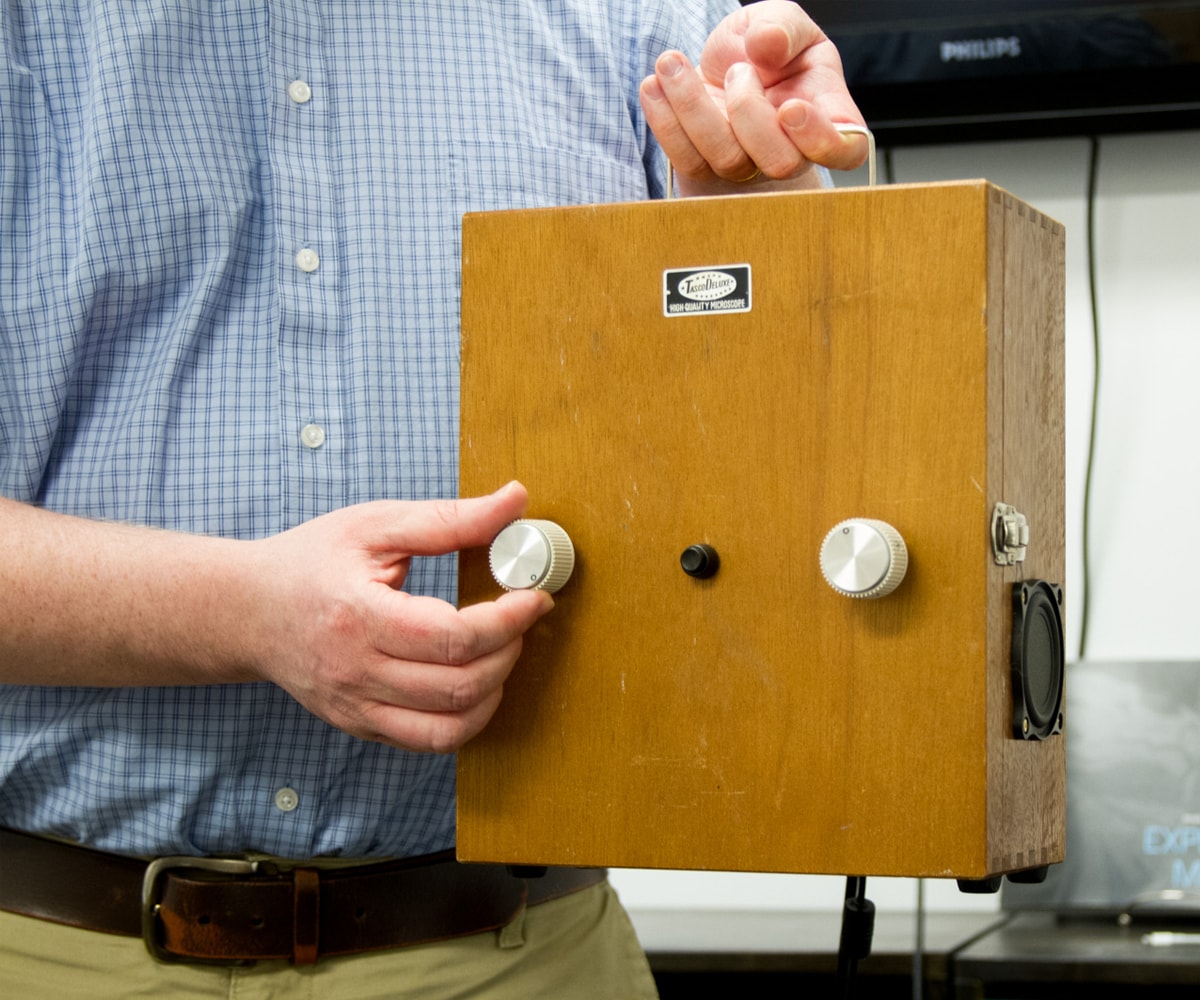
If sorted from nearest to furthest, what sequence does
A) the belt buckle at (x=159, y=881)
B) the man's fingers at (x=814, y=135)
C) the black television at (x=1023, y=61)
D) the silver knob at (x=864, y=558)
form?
the silver knob at (x=864, y=558)
the man's fingers at (x=814, y=135)
the belt buckle at (x=159, y=881)
the black television at (x=1023, y=61)

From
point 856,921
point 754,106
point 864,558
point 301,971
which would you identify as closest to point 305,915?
point 301,971

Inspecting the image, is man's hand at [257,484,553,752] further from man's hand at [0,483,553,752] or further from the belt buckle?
the belt buckle

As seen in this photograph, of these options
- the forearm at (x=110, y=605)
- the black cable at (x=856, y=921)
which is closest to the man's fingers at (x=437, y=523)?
the forearm at (x=110, y=605)

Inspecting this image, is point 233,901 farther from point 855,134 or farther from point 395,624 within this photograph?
point 855,134

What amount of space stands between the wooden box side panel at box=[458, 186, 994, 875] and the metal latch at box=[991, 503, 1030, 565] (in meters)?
0.02

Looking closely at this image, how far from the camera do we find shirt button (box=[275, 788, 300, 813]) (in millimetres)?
921

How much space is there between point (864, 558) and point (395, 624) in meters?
0.24

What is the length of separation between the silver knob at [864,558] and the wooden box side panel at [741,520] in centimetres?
2

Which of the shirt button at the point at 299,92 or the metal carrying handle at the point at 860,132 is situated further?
the shirt button at the point at 299,92

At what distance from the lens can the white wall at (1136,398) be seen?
1.76 metres

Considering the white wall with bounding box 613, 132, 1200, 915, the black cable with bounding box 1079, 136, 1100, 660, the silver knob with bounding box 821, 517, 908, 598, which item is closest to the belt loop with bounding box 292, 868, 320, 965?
the silver knob with bounding box 821, 517, 908, 598

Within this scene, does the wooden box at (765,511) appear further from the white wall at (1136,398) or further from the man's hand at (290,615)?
the white wall at (1136,398)

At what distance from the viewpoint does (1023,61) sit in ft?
5.35

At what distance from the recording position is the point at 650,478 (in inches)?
29.7
